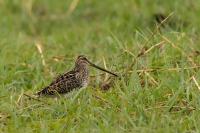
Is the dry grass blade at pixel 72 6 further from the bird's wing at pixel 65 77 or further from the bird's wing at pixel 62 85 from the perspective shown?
the bird's wing at pixel 62 85

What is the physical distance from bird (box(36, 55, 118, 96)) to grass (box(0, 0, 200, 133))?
12 centimetres

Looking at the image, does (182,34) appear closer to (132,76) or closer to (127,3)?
(132,76)

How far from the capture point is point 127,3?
12516 mm

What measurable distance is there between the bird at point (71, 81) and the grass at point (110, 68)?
12 cm

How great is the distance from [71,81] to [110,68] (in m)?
0.62

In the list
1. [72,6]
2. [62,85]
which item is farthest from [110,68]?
[72,6]

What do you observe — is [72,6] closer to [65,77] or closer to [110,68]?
[110,68]

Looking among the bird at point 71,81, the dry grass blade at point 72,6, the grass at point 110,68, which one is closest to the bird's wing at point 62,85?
the bird at point 71,81

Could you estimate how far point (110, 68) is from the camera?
840 centimetres

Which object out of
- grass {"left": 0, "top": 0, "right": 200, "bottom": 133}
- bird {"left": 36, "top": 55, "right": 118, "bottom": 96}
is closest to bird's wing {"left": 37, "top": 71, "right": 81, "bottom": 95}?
bird {"left": 36, "top": 55, "right": 118, "bottom": 96}

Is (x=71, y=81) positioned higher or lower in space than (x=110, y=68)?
lower

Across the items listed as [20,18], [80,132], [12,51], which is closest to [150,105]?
[80,132]

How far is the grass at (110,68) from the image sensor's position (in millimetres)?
7055

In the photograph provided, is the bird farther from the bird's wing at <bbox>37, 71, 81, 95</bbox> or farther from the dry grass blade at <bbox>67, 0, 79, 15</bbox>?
the dry grass blade at <bbox>67, 0, 79, 15</bbox>
